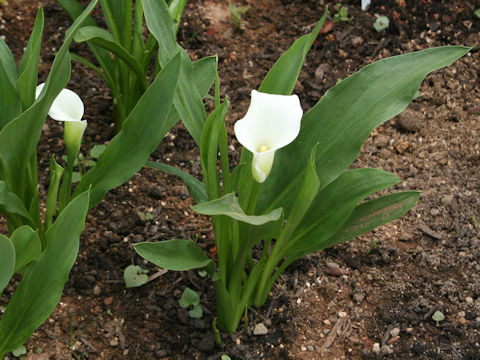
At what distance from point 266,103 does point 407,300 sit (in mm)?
743

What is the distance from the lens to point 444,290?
62.4 inches

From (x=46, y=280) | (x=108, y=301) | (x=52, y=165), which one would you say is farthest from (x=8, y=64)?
(x=108, y=301)

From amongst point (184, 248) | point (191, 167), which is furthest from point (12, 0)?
point (184, 248)

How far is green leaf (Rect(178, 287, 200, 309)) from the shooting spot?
4.92 ft

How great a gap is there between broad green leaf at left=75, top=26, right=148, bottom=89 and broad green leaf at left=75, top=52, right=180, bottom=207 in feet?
0.94

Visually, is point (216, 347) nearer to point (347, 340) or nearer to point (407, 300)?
point (347, 340)

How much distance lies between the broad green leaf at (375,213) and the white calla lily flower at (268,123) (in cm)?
36

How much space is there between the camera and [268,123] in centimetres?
109

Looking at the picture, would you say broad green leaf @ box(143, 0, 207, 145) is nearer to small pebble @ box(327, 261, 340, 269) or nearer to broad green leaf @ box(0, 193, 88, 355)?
A: broad green leaf @ box(0, 193, 88, 355)

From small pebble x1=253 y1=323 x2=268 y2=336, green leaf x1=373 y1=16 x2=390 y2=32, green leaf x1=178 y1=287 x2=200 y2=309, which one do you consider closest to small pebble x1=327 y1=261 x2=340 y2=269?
small pebble x1=253 y1=323 x2=268 y2=336

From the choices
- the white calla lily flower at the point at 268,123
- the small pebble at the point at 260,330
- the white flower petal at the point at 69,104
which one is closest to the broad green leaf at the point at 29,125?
the white flower petal at the point at 69,104

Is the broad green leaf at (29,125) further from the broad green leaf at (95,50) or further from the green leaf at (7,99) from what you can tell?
the broad green leaf at (95,50)

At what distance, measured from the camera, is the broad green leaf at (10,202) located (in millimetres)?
1271

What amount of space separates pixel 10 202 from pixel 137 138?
29cm
